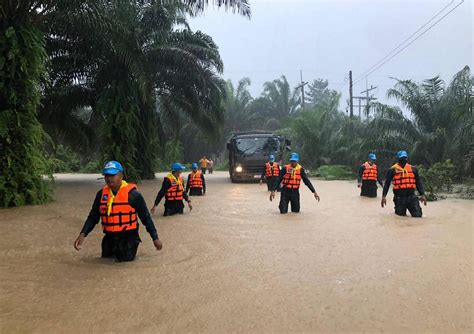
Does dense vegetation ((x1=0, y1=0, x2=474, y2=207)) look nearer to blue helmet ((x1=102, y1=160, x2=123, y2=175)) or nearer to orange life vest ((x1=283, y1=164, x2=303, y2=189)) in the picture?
orange life vest ((x1=283, y1=164, x2=303, y2=189))

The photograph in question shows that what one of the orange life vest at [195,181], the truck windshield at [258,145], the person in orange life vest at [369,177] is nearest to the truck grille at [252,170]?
the truck windshield at [258,145]

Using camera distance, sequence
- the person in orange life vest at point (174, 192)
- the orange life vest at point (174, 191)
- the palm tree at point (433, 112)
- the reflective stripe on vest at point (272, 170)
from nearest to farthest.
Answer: the person in orange life vest at point (174, 192) → the orange life vest at point (174, 191) → the reflective stripe on vest at point (272, 170) → the palm tree at point (433, 112)

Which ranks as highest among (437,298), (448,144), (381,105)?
(381,105)

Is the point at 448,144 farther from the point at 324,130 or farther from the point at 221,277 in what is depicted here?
the point at 221,277

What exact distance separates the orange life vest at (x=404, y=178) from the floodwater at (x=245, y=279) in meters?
0.84

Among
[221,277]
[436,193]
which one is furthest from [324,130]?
[221,277]

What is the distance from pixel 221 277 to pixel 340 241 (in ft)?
9.77

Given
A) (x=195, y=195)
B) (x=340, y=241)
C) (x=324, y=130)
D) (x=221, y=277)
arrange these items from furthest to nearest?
(x=324, y=130)
(x=195, y=195)
(x=340, y=241)
(x=221, y=277)

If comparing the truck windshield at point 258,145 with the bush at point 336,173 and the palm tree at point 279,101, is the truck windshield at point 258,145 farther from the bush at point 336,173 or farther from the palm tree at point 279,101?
the palm tree at point 279,101

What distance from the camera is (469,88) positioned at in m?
19.8

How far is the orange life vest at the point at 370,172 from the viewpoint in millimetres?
15008

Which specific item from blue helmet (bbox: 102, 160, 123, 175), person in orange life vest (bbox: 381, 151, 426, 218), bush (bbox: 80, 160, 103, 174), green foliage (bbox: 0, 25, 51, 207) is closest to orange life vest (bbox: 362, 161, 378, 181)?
person in orange life vest (bbox: 381, 151, 426, 218)

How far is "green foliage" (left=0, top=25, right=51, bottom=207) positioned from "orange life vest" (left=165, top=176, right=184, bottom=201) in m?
3.16

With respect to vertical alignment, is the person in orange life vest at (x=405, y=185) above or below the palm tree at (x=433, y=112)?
below
